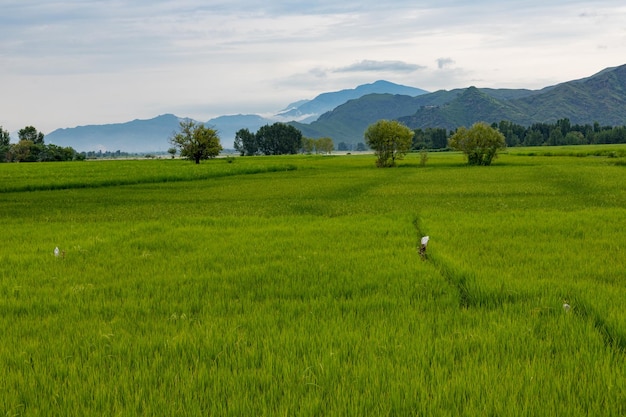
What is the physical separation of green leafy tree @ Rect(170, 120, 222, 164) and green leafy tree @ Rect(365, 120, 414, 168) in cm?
3135

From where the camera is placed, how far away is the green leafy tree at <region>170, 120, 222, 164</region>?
290 feet

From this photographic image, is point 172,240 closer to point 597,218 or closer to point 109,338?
point 109,338

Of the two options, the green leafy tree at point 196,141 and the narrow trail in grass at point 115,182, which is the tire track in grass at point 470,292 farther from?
the green leafy tree at point 196,141

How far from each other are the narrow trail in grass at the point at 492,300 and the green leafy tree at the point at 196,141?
271 feet

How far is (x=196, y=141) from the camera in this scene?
88.9m

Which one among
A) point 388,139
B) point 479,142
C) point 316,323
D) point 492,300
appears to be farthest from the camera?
point 388,139

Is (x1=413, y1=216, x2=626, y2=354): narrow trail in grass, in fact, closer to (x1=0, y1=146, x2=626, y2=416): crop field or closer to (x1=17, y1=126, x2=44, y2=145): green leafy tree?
(x1=0, y1=146, x2=626, y2=416): crop field

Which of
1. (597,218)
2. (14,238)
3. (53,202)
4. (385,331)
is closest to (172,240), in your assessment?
(14,238)

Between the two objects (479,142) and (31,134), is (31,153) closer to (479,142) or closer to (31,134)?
(31,134)

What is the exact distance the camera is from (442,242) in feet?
45.4

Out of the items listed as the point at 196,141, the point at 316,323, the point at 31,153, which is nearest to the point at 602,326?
the point at 316,323

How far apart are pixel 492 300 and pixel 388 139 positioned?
71788mm

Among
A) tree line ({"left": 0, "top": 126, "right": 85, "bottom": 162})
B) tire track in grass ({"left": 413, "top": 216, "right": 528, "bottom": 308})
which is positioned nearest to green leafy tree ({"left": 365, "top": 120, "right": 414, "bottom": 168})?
tire track in grass ({"left": 413, "top": 216, "right": 528, "bottom": 308})

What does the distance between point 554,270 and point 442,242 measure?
4.10 m
